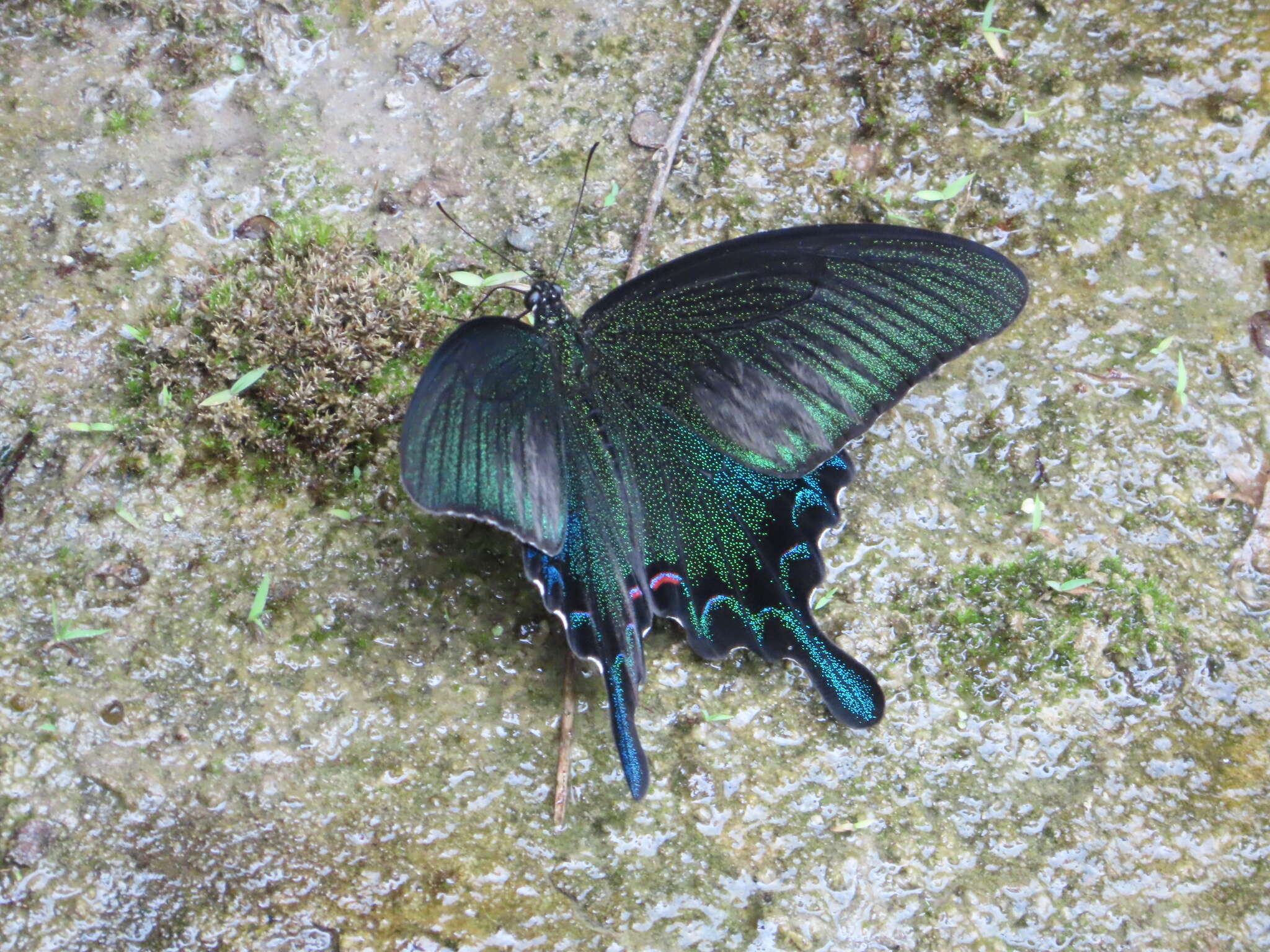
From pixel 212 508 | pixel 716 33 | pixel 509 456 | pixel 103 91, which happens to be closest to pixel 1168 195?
pixel 716 33

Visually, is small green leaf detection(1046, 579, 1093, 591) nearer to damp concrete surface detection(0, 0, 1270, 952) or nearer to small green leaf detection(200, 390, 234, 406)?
damp concrete surface detection(0, 0, 1270, 952)

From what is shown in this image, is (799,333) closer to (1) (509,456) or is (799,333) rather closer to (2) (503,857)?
(1) (509,456)

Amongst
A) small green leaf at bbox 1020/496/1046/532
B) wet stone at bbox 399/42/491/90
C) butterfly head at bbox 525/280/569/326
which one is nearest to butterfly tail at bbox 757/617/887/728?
small green leaf at bbox 1020/496/1046/532

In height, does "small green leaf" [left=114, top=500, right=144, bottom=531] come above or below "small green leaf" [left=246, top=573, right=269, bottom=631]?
above

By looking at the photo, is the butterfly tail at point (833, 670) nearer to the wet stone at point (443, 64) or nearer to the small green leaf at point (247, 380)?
the small green leaf at point (247, 380)

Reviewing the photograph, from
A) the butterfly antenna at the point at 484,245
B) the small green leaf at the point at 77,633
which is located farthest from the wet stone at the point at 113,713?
the butterfly antenna at the point at 484,245

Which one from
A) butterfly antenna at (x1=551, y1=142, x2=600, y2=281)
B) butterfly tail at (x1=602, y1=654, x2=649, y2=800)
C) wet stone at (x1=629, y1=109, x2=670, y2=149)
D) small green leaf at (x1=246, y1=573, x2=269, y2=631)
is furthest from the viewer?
wet stone at (x1=629, y1=109, x2=670, y2=149)

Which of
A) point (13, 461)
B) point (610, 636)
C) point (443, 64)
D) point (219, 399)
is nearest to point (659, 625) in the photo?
point (610, 636)
